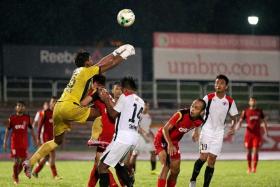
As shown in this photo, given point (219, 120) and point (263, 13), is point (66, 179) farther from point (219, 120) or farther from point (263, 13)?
point (263, 13)

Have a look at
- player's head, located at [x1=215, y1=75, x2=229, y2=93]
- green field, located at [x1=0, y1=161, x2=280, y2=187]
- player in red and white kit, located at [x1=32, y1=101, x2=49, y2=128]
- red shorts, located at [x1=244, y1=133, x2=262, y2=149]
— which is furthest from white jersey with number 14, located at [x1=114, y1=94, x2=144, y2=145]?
red shorts, located at [x1=244, y1=133, x2=262, y2=149]

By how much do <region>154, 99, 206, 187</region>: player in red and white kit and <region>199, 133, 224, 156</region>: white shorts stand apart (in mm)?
865

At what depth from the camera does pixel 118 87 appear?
1359cm

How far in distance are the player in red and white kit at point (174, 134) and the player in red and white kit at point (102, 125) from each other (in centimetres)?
92

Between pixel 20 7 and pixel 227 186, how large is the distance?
116 ft

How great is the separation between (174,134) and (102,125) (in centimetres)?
132

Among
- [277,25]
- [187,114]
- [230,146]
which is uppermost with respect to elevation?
[277,25]

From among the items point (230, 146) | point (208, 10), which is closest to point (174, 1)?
point (208, 10)

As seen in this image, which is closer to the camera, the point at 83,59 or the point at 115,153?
the point at 115,153

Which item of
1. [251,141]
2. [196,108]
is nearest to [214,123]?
[196,108]

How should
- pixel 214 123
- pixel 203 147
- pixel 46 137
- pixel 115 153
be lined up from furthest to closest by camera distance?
pixel 46 137, pixel 214 123, pixel 203 147, pixel 115 153

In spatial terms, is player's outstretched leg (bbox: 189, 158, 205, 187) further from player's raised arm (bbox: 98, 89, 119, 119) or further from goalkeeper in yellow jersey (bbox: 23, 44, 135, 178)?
player's raised arm (bbox: 98, 89, 119, 119)

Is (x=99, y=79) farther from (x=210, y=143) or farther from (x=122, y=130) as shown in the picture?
(x=210, y=143)

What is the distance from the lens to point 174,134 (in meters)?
13.2
